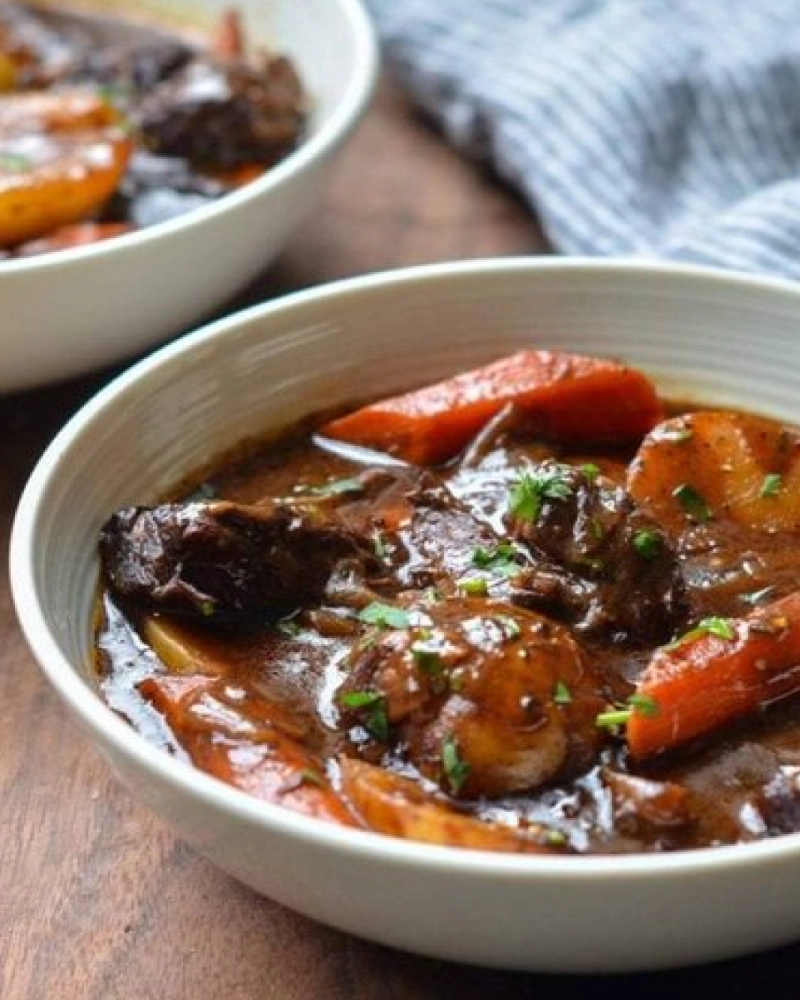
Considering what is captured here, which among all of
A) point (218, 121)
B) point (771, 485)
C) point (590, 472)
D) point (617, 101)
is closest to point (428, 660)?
point (590, 472)

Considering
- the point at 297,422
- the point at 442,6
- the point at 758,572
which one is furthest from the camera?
the point at 442,6

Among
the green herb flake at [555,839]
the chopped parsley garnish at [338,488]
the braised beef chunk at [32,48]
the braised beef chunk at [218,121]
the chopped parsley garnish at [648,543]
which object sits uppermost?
the chopped parsley garnish at [648,543]

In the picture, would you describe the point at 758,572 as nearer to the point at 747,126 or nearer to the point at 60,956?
the point at 60,956

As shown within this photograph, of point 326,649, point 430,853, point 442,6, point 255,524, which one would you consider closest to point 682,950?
point 430,853

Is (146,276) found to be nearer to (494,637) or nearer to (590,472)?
(590,472)

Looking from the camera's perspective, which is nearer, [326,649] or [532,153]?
[326,649]

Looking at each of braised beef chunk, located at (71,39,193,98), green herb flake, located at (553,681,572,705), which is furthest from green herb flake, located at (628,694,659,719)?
braised beef chunk, located at (71,39,193,98)

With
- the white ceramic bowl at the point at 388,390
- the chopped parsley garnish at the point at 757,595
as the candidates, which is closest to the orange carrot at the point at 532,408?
the white ceramic bowl at the point at 388,390

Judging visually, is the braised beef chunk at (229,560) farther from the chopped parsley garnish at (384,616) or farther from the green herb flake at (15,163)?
the green herb flake at (15,163)
